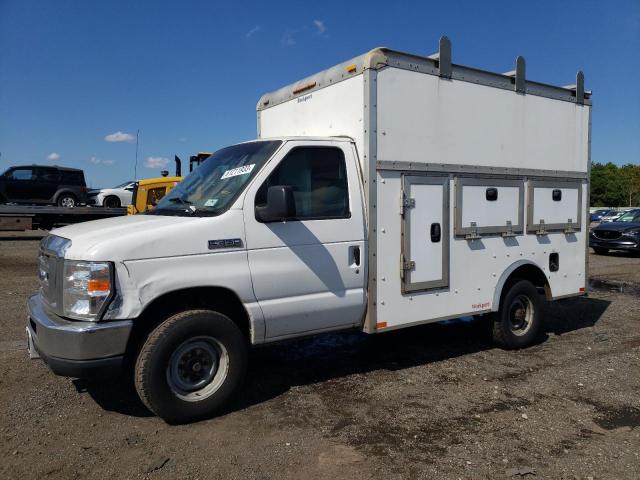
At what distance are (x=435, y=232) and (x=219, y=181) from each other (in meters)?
2.19

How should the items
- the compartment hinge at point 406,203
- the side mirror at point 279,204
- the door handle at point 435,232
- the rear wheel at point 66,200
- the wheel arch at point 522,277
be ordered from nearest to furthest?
the side mirror at point 279,204 → the compartment hinge at point 406,203 → the door handle at point 435,232 → the wheel arch at point 522,277 → the rear wheel at point 66,200

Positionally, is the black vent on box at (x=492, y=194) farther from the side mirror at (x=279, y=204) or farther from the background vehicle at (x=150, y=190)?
the background vehicle at (x=150, y=190)

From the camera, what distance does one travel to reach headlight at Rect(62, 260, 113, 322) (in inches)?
143

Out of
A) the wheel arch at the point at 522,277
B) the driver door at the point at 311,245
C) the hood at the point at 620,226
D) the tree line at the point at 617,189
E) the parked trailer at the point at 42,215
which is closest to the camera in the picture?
the driver door at the point at 311,245

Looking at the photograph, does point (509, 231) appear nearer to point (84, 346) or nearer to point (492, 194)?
point (492, 194)

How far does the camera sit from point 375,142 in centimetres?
478

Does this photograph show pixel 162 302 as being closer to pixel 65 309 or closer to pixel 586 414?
pixel 65 309

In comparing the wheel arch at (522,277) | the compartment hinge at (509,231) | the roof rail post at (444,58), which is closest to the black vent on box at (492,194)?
the compartment hinge at (509,231)

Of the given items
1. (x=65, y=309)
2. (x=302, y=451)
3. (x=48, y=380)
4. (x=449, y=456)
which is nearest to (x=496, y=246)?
(x=449, y=456)

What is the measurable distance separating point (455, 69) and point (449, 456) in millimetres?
3737

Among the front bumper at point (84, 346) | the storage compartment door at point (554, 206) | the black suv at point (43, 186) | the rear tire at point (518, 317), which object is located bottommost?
the rear tire at point (518, 317)

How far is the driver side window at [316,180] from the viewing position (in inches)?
179

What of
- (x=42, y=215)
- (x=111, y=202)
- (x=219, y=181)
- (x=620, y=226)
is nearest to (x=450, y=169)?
(x=219, y=181)

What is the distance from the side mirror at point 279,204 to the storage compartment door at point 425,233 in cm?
134
